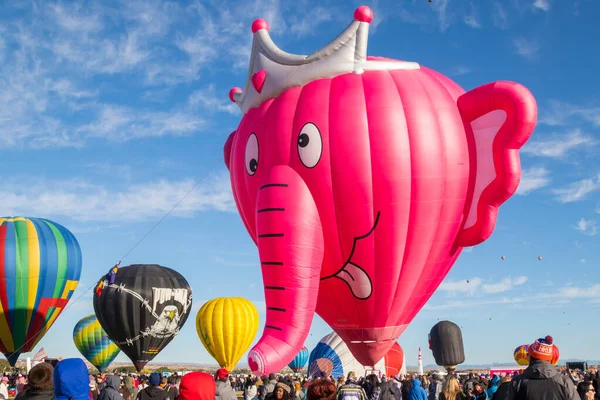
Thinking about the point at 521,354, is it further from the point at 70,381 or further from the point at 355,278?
the point at 70,381

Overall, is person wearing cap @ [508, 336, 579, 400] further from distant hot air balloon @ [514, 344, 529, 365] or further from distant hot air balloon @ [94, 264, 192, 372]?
distant hot air balloon @ [514, 344, 529, 365]

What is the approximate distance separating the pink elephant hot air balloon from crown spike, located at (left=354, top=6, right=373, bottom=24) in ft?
0.08

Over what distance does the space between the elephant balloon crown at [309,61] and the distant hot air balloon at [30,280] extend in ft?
54.6

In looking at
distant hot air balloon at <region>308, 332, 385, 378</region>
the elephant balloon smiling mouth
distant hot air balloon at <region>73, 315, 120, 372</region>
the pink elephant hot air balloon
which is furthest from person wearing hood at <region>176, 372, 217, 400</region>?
distant hot air balloon at <region>73, 315, 120, 372</region>

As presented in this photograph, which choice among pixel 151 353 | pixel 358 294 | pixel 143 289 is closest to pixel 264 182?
pixel 358 294

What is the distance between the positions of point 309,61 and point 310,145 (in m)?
1.77

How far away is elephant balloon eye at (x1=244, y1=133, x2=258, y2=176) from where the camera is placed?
498 inches

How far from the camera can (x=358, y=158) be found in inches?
457

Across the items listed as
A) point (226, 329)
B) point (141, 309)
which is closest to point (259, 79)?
point (141, 309)

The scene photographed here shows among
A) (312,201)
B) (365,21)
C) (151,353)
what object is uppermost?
(365,21)

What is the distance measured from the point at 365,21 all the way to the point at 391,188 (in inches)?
120

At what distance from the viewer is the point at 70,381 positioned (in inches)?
136

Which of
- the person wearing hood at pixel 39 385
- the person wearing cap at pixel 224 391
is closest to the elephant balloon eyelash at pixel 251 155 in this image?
the person wearing cap at pixel 224 391

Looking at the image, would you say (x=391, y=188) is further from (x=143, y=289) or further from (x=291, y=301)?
(x=143, y=289)
